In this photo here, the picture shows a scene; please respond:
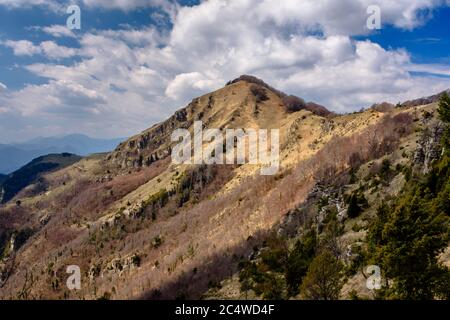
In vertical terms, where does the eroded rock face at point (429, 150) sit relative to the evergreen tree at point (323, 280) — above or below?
above

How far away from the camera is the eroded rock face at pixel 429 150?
9031cm

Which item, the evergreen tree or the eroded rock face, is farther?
the eroded rock face

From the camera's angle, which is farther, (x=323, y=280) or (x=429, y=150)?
(x=429, y=150)

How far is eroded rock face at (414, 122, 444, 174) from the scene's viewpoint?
90312 mm

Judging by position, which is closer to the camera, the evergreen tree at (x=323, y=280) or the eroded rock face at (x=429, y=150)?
the evergreen tree at (x=323, y=280)

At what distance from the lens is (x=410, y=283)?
38250mm

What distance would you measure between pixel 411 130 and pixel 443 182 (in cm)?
9893

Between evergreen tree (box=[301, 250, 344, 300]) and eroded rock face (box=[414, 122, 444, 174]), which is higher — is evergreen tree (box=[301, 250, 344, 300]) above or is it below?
below

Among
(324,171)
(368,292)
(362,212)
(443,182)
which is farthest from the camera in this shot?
(324,171)

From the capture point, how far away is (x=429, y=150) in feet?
304

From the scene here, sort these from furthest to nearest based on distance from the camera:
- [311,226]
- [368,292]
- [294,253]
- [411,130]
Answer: [411,130] → [311,226] → [294,253] → [368,292]

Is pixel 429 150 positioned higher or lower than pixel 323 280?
higher

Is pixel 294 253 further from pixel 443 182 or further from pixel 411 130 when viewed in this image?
pixel 411 130
